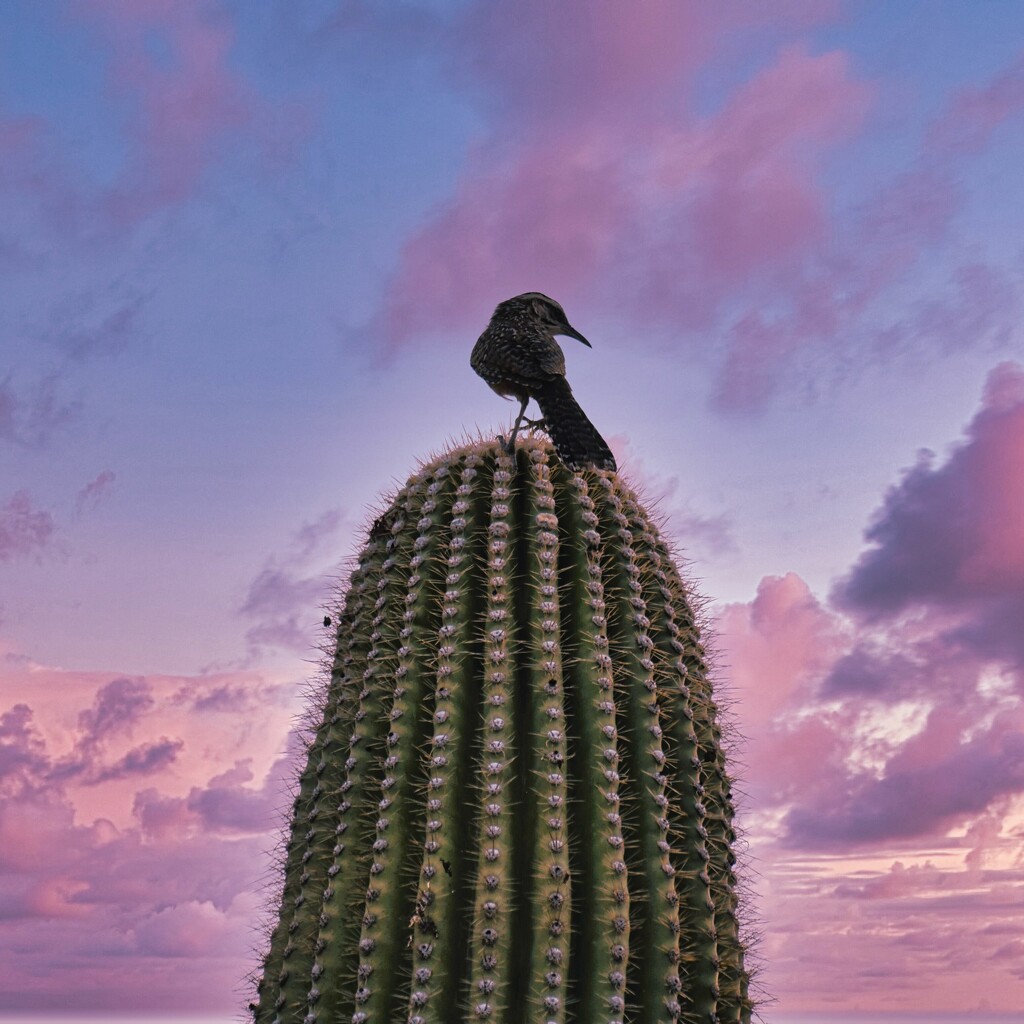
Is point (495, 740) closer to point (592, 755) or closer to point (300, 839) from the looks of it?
point (592, 755)

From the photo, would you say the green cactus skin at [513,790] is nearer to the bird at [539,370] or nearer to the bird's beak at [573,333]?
the bird at [539,370]

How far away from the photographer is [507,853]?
19.8 ft

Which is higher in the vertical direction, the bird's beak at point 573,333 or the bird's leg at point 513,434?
the bird's beak at point 573,333

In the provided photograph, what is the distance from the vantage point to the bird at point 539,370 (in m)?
7.57

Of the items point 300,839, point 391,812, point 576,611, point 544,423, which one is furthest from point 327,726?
point 544,423

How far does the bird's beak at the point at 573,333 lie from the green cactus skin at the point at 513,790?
1.79 m

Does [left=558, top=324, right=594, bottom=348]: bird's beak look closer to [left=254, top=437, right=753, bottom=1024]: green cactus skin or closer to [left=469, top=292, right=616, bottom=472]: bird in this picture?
[left=469, top=292, right=616, bottom=472]: bird

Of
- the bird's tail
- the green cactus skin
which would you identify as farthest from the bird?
the green cactus skin

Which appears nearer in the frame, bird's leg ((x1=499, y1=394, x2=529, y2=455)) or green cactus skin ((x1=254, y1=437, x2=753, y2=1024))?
green cactus skin ((x1=254, y1=437, x2=753, y2=1024))

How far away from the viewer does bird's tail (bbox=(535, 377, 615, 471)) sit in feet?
24.6

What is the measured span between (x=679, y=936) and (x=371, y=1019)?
1609 millimetres

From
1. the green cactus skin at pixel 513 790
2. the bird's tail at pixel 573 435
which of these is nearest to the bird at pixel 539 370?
the bird's tail at pixel 573 435

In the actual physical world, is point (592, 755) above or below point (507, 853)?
above

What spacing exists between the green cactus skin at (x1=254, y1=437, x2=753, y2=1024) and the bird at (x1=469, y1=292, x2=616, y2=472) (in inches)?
6.7
